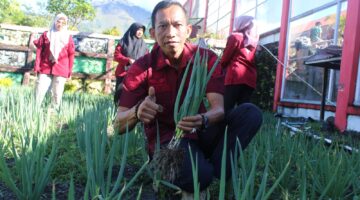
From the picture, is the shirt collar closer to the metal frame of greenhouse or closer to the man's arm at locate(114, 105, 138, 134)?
the man's arm at locate(114, 105, 138, 134)

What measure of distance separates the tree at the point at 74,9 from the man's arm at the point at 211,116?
24608 mm

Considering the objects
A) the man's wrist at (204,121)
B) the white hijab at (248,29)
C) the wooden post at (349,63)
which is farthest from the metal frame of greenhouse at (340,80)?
the man's wrist at (204,121)

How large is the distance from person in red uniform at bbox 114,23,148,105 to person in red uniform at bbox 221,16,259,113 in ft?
3.50

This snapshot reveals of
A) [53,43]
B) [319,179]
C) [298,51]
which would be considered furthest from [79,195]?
[298,51]

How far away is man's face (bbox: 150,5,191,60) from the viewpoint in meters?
1.25

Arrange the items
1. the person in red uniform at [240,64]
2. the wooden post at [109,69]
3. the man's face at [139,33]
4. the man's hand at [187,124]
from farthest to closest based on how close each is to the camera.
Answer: the wooden post at [109,69]
the man's face at [139,33]
the person in red uniform at [240,64]
the man's hand at [187,124]

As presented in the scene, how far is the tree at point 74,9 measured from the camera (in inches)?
974

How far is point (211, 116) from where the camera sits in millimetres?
1215

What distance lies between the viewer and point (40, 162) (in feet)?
3.67

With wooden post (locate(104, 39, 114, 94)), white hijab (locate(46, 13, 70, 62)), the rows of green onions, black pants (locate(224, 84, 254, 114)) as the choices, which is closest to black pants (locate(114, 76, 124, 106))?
white hijab (locate(46, 13, 70, 62))

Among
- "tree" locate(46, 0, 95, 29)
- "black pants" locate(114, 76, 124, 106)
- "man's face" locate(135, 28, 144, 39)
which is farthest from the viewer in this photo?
"tree" locate(46, 0, 95, 29)

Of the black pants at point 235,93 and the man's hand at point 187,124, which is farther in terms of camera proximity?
the black pants at point 235,93

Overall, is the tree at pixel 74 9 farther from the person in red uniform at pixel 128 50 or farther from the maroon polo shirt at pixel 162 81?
the maroon polo shirt at pixel 162 81

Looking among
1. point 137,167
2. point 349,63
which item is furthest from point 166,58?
point 349,63
